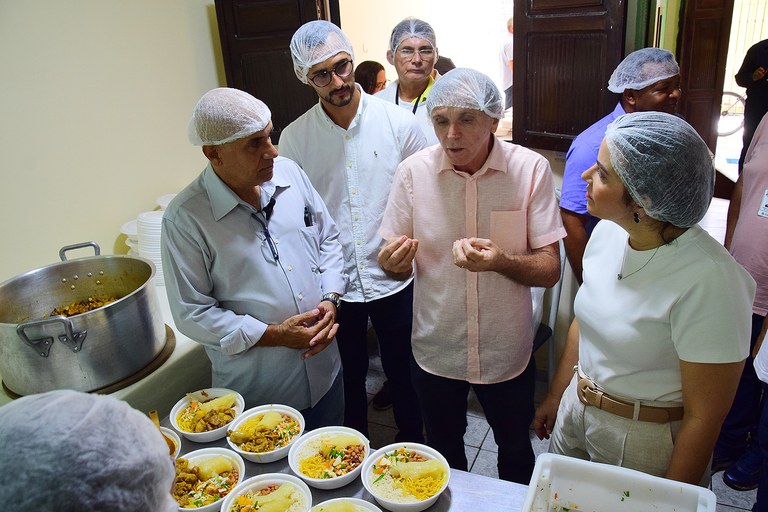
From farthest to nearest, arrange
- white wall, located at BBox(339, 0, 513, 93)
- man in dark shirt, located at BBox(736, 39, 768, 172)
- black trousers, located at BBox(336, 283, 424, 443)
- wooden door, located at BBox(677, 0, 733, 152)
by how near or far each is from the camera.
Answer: white wall, located at BBox(339, 0, 513, 93)
wooden door, located at BBox(677, 0, 733, 152)
man in dark shirt, located at BBox(736, 39, 768, 172)
black trousers, located at BBox(336, 283, 424, 443)

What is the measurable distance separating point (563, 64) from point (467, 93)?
149 centimetres

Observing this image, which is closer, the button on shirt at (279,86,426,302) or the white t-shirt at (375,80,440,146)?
the button on shirt at (279,86,426,302)

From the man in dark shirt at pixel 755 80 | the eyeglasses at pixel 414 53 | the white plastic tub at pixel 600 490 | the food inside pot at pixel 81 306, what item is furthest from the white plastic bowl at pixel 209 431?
the man in dark shirt at pixel 755 80

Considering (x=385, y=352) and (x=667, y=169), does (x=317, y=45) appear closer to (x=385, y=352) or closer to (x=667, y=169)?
(x=385, y=352)

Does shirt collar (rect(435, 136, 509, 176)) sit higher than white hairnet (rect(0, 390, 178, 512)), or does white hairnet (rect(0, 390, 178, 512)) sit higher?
shirt collar (rect(435, 136, 509, 176))

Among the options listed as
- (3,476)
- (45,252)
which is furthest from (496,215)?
(45,252)

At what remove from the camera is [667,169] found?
1.29 metres

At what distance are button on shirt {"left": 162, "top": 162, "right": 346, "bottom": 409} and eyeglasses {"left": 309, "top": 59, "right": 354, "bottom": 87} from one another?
56cm

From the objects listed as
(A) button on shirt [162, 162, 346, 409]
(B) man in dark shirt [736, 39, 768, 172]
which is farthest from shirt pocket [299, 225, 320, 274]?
(B) man in dark shirt [736, 39, 768, 172]

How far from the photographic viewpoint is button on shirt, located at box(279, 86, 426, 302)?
2.41m

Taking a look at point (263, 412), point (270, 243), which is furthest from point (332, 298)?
point (263, 412)

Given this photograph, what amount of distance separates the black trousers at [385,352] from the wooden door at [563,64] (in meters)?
1.37

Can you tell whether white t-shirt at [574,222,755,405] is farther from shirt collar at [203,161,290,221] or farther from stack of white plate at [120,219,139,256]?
stack of white plate at [120,219,139,256]

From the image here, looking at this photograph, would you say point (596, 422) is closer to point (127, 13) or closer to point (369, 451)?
point (369, 451)
